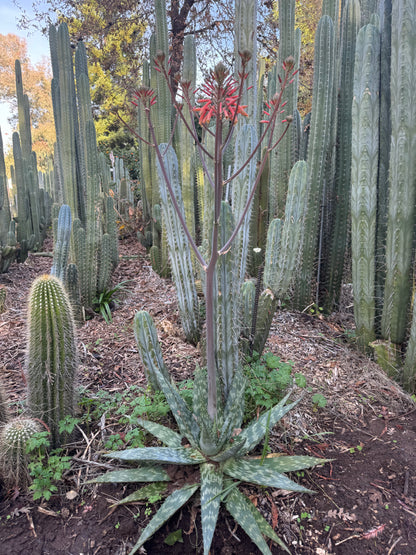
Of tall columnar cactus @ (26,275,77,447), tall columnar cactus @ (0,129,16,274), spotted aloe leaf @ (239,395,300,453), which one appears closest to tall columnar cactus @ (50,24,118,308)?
tall columnar cactus @ (0,129,16,274)

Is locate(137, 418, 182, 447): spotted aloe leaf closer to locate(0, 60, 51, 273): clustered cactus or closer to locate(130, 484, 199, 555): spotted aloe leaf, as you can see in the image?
locate(130, 484, 199, 555): spotted aloe leaf

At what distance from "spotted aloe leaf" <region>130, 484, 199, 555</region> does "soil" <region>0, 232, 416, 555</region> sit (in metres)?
0.12

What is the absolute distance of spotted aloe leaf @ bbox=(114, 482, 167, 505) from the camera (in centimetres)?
158

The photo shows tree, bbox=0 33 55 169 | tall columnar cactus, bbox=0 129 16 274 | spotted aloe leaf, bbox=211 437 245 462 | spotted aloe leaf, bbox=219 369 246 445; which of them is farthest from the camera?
tree, bbox=0 33 55 169

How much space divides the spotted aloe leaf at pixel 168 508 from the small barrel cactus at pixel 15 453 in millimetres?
687

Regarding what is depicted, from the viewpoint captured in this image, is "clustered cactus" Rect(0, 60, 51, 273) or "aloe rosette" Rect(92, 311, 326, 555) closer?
"aloe rosette" Rect(92, 311, 326, 555)

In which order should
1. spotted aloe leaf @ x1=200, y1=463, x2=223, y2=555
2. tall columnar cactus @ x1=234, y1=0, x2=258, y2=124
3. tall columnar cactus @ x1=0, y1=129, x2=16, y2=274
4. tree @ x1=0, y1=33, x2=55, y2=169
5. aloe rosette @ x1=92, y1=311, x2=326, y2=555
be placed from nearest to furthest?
1. spotted aloe leaf @ x1=200, y1=463, x2=223, y2=555
2. aloe rosette @ x1=92, y1=311, x2=326, y2=555
3. tall columnar cactus @ x1=234, y1=0, x2=258, y2=124
4. tall columnar cactus @ x1=0, y1=129, x2=16, y2=274
5. tree @ x1=0, y1=33, x2=55, y2=169

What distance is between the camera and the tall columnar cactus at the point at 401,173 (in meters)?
2.30

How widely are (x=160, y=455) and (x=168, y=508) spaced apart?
0.69 ft

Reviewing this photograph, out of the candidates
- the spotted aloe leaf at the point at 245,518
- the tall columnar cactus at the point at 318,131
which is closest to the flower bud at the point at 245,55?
the spotted aloe leaf at the point at 245,518

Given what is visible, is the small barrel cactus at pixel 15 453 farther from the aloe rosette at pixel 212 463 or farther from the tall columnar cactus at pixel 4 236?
the tall columnar cactus at pixel 4 236

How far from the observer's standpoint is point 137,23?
11.0 meters

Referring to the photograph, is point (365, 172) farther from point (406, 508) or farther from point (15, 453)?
point (15, 453)

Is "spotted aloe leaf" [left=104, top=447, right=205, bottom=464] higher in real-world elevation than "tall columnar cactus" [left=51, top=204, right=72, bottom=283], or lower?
lower
